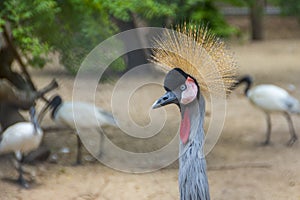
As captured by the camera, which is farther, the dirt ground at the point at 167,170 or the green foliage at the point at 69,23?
the green foliage at the point at 69,23

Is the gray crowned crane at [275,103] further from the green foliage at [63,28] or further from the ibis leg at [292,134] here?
the green foliage at [63,28]

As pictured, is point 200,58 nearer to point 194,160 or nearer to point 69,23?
point 194,160

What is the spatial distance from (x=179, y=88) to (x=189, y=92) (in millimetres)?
46

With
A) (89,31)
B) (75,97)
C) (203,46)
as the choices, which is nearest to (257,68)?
(75,97)

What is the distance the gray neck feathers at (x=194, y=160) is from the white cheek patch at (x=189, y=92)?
3 centimetres

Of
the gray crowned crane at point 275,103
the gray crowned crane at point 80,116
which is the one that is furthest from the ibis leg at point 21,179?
the gray crowned crane at point 275,103

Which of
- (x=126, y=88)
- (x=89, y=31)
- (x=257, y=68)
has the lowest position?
(x=257, y=68)

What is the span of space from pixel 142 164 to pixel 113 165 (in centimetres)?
23

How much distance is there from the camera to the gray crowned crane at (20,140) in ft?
14.3

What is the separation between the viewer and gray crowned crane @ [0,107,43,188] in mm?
4344

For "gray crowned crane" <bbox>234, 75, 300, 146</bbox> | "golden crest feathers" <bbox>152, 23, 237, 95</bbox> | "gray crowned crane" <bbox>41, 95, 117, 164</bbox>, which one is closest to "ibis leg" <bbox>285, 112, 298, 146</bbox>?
"gray crowned crane" <bbox>234, 75, 300, 146</bbox>

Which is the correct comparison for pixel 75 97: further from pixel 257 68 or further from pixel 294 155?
pixel 257 68

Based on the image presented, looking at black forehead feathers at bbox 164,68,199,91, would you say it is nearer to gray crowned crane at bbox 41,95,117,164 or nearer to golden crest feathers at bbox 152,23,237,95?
golden crest feathers at bbox 152,23,237,95

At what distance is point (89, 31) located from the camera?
437 centimetres
